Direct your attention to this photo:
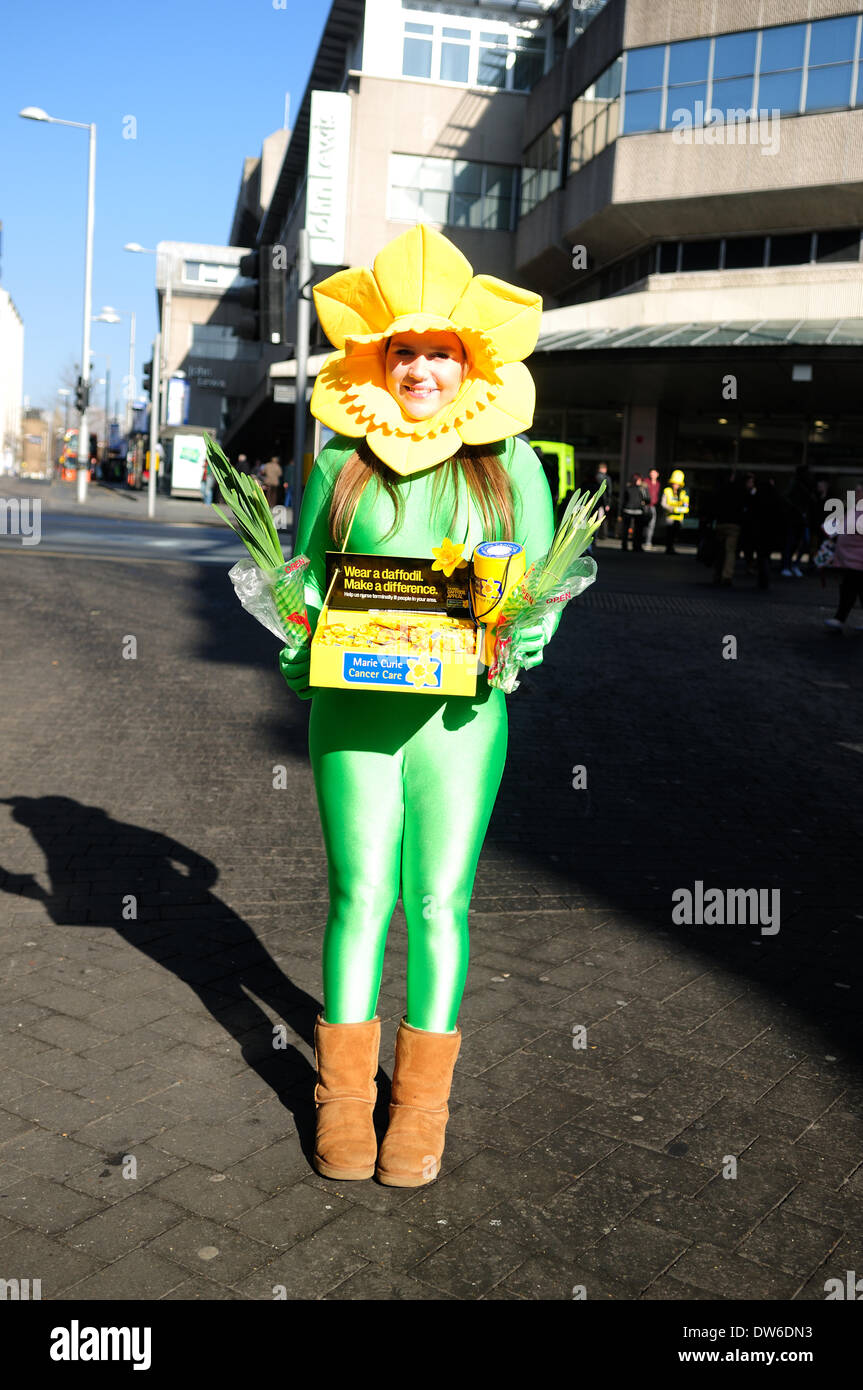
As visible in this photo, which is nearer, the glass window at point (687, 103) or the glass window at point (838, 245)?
the glass window at point (838, 245)

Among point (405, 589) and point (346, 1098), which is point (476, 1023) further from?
point (405, 589)

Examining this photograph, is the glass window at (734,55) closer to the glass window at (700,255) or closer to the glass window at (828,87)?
the glass window at (828,87)

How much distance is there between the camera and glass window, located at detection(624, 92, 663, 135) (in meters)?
32.1

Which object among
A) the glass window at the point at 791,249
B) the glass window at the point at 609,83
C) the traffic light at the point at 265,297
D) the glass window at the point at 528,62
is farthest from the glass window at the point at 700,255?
the traffic light at the point at 265,297

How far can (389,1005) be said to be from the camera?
173 inches

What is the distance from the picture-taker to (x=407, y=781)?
3291 millimetres

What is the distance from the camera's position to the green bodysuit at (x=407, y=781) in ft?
10.7

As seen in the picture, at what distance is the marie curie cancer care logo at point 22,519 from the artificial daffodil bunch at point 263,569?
16.8 m

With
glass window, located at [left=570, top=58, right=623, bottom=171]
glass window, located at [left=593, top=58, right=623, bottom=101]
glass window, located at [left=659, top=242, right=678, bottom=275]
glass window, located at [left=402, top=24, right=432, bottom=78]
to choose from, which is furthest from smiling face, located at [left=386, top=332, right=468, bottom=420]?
glass window, located at [left=402, top=24, right=432, bottom=78]

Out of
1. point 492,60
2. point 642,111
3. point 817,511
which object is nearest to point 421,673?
point 817,511

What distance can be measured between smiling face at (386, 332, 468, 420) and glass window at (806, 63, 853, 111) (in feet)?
97.9

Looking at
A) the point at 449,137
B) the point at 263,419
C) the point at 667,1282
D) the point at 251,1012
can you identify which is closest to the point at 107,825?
the point at 251,1012

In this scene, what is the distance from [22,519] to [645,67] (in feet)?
61.3

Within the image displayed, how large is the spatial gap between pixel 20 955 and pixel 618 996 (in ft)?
6.88
